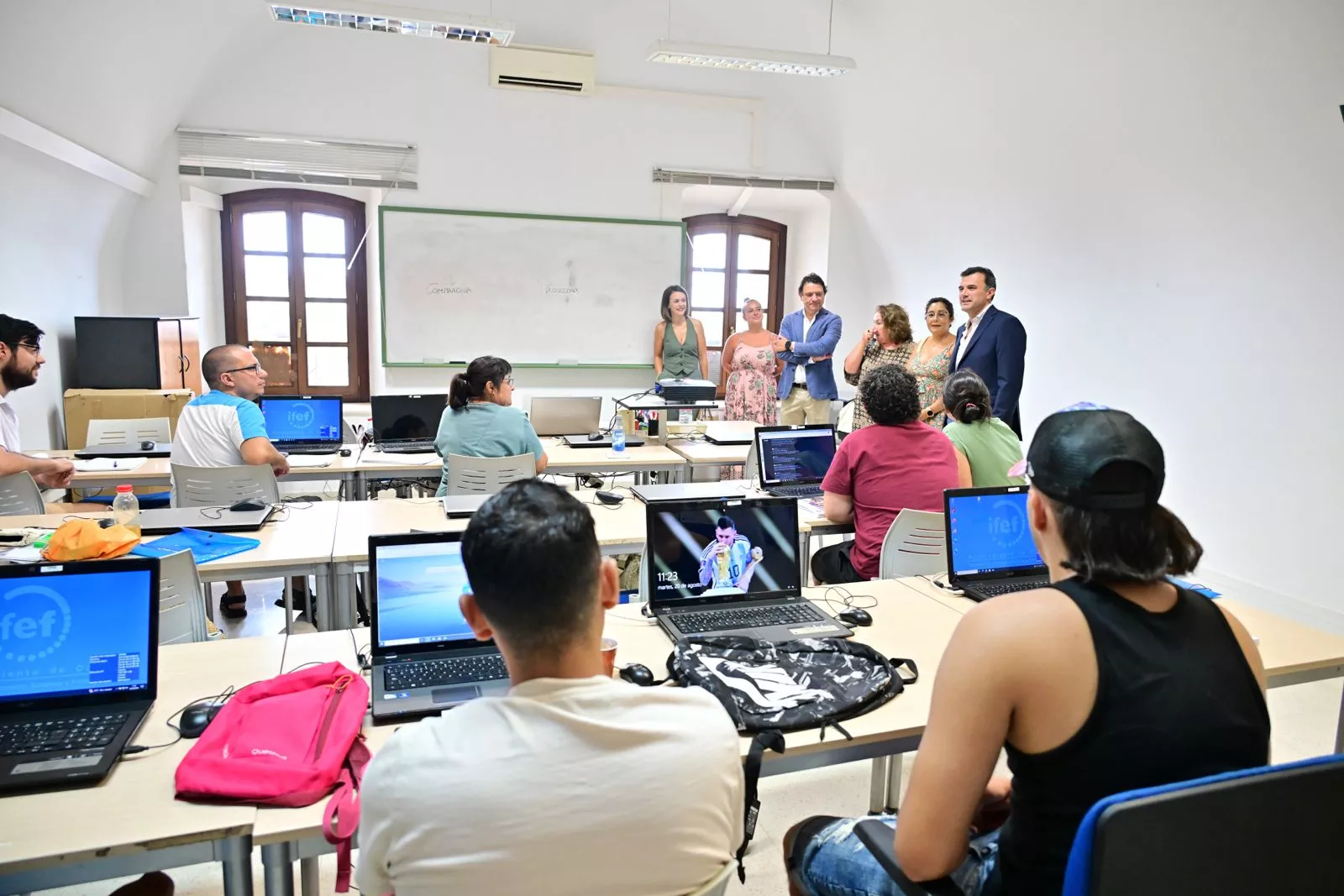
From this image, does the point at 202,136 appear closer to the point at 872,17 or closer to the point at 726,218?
the point at 726,218

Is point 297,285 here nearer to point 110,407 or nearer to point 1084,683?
point 110,407

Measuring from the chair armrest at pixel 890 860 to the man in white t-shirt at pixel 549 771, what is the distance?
32 centimetres

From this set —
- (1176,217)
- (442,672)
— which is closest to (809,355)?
(1176,217)

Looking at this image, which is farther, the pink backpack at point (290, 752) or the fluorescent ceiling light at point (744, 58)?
the fluorescent ceiling light at point (744, 58)

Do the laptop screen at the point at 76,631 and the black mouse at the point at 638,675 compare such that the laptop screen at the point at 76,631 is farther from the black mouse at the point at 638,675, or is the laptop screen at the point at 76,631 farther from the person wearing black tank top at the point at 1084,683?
the person wearing black tank top at the point at 1084,683

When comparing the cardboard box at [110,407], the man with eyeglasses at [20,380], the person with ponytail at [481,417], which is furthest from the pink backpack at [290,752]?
the cardboard box at [110,407]

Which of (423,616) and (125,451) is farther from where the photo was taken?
(125,451)

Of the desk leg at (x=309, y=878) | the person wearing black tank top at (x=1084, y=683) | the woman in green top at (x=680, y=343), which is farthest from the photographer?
the woman in green top at (x=680, y=343)

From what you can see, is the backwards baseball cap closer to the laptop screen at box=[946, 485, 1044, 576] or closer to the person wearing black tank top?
the person wearing black tank top

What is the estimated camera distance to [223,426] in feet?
11.7

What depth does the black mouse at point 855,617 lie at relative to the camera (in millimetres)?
2156

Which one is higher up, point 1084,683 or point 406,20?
point 406,20

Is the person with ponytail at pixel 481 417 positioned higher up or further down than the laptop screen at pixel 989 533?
higher up

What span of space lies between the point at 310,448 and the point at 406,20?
2.68 meters
